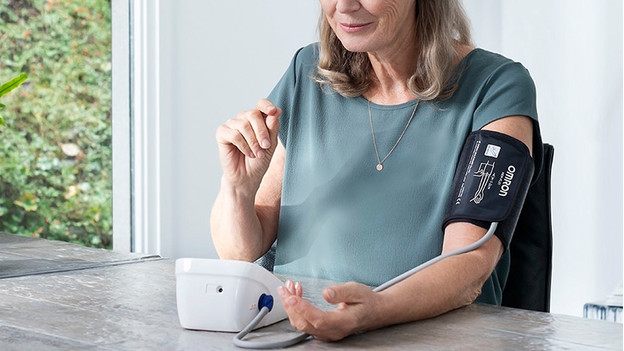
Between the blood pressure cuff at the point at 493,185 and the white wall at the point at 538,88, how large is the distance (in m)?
1.92

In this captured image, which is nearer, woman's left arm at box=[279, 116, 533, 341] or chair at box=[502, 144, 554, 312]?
woman's left arm at box=[279, 116, 533, 341]

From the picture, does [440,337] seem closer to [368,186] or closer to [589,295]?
[368,186]

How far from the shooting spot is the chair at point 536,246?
1505 mm

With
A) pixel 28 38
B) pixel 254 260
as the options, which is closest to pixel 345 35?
pixel 254 260

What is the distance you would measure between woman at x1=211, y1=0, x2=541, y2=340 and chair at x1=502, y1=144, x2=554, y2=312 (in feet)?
0.14

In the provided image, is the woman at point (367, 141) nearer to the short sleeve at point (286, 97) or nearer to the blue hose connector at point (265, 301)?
the short sleeve at point (286, 97)

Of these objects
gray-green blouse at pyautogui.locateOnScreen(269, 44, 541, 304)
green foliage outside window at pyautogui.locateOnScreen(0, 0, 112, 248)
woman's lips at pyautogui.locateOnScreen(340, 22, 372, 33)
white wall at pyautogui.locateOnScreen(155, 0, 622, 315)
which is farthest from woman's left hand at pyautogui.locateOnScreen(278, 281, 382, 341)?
green foliage outside window at pyautogui.locateOnScreen(0, 0, 112, 248)

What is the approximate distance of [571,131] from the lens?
131 inches

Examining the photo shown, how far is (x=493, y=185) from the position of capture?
4.32 ft


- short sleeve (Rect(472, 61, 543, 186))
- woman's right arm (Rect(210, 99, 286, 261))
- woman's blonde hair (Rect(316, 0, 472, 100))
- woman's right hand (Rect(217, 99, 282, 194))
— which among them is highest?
woman's blonde hair (Rect(316, 0, 472, 100))

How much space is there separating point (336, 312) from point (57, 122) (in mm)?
2959

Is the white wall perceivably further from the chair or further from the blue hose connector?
Answer: the blue hose connector

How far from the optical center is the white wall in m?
3.25

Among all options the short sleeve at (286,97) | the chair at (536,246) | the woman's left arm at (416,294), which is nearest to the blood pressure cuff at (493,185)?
the woman's left arm at (416,294)
